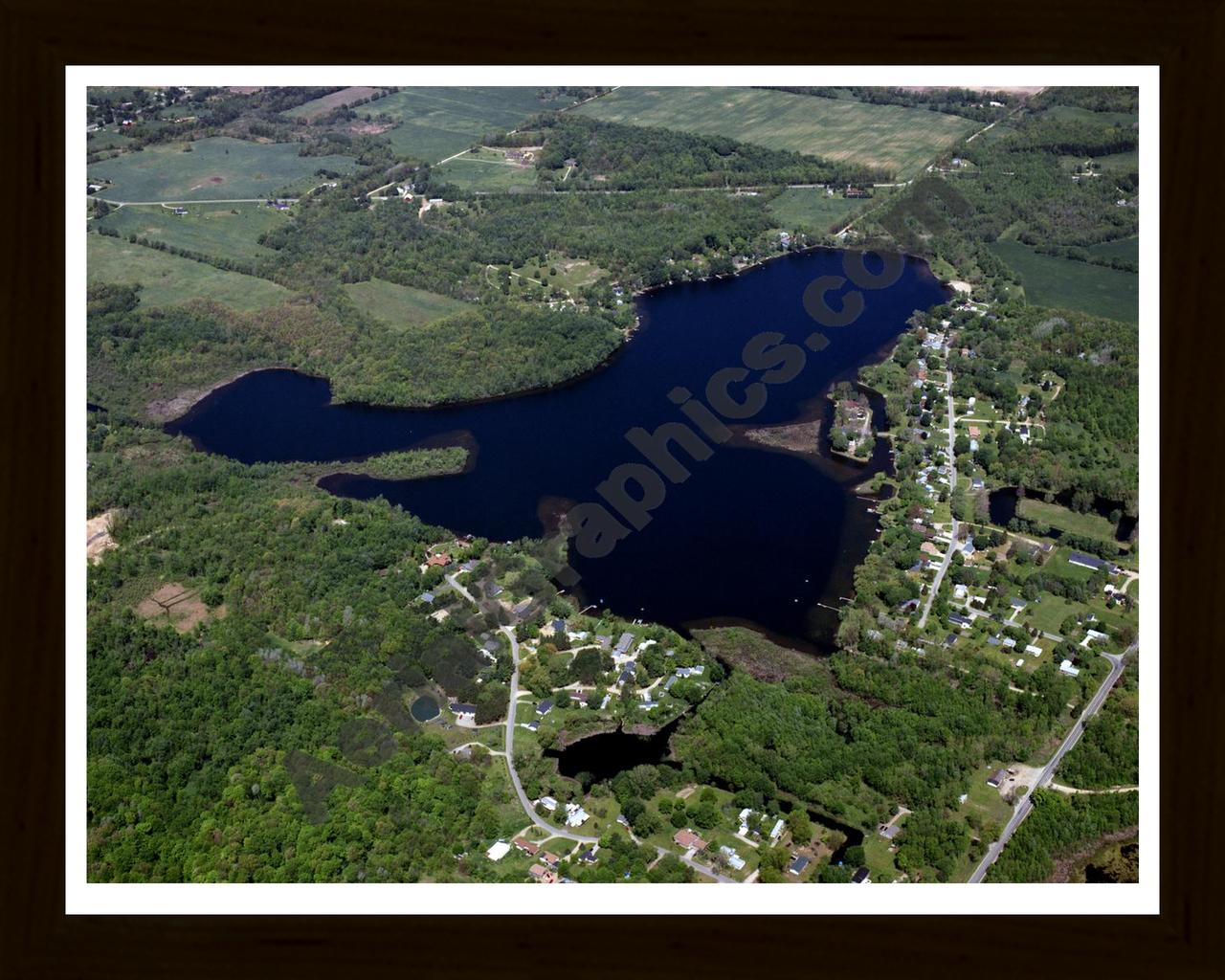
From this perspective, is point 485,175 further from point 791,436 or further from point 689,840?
point 689,840

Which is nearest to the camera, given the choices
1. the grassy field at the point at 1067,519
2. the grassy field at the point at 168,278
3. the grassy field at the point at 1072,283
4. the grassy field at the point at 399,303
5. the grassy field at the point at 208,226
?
the grassy field at the point at 1067,519

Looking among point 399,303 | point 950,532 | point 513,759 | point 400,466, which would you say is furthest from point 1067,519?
point 399,303

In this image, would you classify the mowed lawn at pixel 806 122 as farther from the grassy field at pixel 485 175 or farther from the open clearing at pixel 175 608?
the open clearing at pixel 175 608

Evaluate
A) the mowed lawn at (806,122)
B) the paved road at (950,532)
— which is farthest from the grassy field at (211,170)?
the paved road at (950,532)

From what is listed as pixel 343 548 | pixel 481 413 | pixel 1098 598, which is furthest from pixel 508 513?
pixel 1098 598

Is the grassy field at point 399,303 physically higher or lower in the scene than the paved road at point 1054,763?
higher

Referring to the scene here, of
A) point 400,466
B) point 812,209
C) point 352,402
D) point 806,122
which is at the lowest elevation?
point 400,466

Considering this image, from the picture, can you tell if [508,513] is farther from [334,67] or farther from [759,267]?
[334,67]
